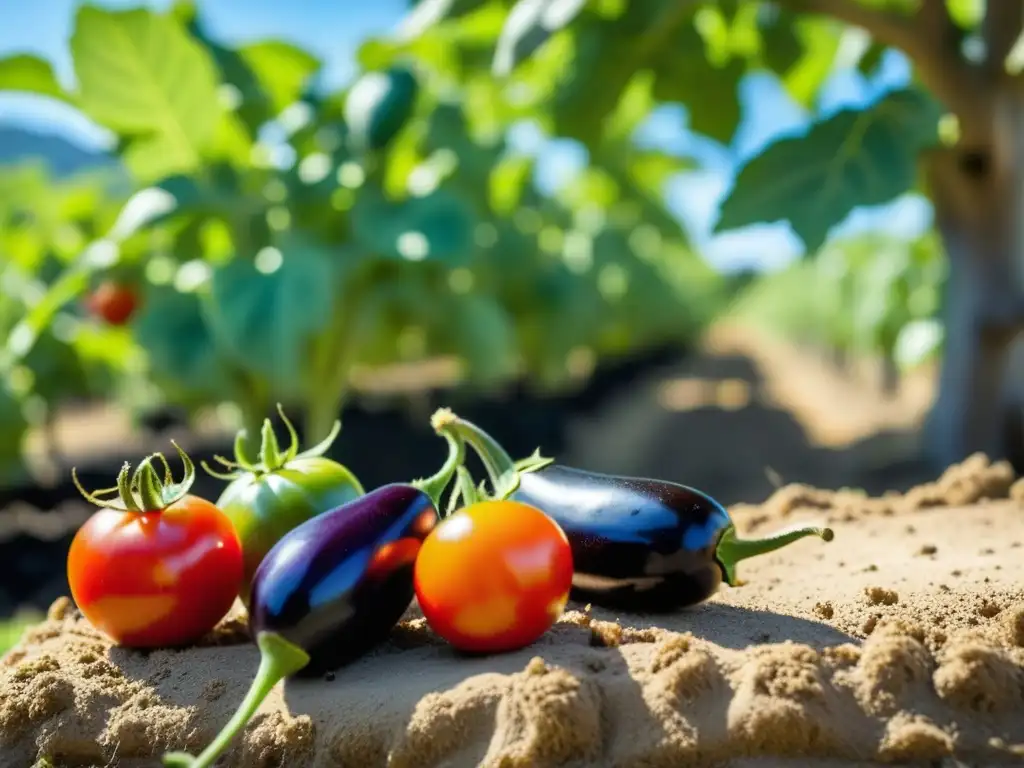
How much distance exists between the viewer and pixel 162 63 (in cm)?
463

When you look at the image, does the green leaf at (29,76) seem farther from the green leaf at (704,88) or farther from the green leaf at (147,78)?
the green leaf at (704,88)

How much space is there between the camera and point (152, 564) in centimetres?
176

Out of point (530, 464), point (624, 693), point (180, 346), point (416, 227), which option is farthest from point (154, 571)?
point (180, 346)

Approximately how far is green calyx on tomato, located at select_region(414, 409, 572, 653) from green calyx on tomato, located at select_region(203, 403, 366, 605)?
0.31m

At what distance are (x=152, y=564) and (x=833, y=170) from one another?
278 cm

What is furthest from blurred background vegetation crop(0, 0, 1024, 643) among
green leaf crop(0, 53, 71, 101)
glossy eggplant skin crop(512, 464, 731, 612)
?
glossy eggplant skin crop(512, 464, 731, 612)

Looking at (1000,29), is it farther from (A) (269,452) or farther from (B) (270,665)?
(B) (270,665)

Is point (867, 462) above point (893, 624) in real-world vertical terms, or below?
below

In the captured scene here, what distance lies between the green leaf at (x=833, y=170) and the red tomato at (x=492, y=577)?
211 centimetres

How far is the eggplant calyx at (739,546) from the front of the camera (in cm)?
176

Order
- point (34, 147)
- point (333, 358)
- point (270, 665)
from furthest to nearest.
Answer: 1. point (34, 147)
2. point (333, 358)
3. point (270, 665)

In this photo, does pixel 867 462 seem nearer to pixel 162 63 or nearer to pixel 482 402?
pixel 482 402

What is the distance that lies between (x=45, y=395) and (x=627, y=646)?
5005mm

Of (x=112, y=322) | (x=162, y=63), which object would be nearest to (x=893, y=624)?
(x=162, y=63)
